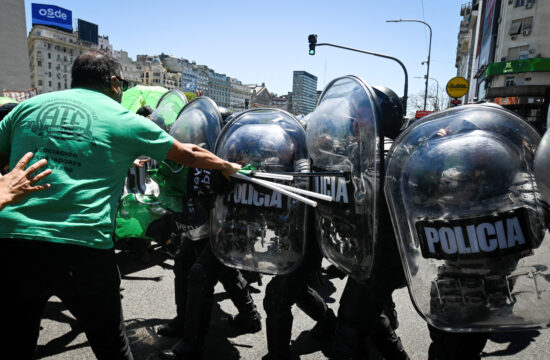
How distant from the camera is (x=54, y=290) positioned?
1666 mm

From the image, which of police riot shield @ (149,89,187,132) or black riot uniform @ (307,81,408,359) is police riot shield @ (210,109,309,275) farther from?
police riot shield @ (149,89,187,132)

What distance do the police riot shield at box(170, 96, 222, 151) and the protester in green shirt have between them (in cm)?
86

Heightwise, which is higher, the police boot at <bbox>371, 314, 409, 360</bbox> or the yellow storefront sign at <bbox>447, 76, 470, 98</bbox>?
the yellow storefront sign at <bbox>447, 76, 470, 98</bbox>

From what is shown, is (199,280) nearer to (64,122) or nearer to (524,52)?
(64,122)

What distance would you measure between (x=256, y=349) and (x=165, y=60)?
457ft

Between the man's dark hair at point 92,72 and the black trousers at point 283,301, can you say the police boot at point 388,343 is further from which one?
the man's dark hair at point 92,72

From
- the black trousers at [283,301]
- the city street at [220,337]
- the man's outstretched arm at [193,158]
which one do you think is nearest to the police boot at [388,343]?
the city street at [220,337]

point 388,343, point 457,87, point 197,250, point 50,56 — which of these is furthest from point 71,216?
point 50,56

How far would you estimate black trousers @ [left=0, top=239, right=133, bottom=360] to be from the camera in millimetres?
1627

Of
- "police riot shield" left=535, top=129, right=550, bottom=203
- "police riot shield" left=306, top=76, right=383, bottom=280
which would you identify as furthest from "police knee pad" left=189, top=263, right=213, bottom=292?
"police riot shield" left=535, top=129, right=550, bottom=203

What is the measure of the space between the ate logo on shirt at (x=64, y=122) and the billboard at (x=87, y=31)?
99.6 metres

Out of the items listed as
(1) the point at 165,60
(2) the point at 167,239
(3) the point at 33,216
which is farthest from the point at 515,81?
(1) the point at 165,60

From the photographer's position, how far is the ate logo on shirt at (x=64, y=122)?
1.71 meters

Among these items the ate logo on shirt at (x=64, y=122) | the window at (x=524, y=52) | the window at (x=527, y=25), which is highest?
the window at (x=527, y=25)
